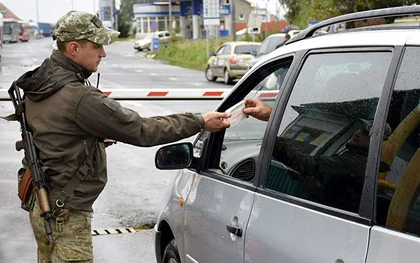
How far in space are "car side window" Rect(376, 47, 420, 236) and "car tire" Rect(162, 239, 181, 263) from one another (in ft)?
7.03

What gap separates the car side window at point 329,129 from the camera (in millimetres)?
2881

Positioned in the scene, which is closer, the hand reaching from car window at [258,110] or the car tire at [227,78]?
the hand reaching from car window at [258,110]

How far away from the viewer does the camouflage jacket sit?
147 inches

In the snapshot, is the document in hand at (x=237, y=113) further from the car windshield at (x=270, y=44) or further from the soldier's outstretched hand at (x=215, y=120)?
the car windshield at (x=270, y=44)

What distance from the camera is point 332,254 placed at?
273 cm

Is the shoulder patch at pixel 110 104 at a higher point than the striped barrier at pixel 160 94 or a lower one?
higher

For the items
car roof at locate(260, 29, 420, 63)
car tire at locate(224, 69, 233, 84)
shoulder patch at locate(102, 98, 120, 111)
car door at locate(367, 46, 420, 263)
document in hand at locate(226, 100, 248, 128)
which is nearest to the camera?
car door at locate(367, 46, 420, 263)

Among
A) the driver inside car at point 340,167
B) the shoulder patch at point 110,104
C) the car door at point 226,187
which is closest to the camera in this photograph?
the driver inside car at point 340,167

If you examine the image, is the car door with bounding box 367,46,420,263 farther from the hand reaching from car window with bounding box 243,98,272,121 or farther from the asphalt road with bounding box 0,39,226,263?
the asphalt road with bounding box 0,39,226,263

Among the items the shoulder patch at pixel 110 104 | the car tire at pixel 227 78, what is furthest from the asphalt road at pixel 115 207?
the car tire at pixel 227 78

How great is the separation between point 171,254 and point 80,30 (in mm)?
1624

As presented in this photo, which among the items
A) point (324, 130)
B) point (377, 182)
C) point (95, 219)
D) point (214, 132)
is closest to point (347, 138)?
point (324, 130)

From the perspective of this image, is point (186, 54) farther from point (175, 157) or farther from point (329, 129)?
point (329, 129)

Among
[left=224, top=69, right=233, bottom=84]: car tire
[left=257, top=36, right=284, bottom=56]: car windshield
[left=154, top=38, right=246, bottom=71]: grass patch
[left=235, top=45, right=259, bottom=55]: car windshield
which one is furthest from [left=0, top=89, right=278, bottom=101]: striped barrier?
[left=154, top=38, right=246, bottom=71]: grass patch
